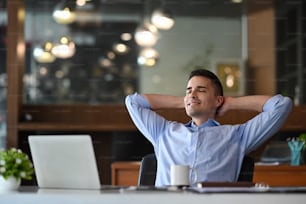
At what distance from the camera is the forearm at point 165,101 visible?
103 inches

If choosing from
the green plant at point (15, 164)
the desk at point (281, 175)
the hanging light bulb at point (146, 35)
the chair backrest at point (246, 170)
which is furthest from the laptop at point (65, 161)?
the hanging light bulb at point (146, 35)

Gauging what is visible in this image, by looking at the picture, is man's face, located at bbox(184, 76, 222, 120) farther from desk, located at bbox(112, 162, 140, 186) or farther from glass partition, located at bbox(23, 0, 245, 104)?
glass partition, located at bbox(23, 0, 245, 104)

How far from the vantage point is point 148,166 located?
2.46 meters

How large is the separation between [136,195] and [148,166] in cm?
88

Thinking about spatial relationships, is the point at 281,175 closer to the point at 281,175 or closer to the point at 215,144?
the point at 281,175

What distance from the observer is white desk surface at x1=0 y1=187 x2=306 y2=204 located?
1547mm

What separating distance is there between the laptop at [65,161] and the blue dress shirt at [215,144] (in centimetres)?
54

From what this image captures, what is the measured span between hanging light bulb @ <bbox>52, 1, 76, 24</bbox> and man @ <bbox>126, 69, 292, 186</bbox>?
10.4 ft

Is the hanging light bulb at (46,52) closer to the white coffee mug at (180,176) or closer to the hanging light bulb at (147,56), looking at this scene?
the hanging light bulb at (147,56)

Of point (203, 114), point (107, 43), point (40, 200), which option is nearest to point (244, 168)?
point (203, 114)

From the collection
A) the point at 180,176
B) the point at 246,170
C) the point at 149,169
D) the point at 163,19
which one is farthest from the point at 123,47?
the point at 180,176

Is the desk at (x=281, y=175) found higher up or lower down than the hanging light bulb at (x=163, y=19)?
lower down

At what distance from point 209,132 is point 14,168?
2.59ft

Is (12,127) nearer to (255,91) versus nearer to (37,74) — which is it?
(37,74)
